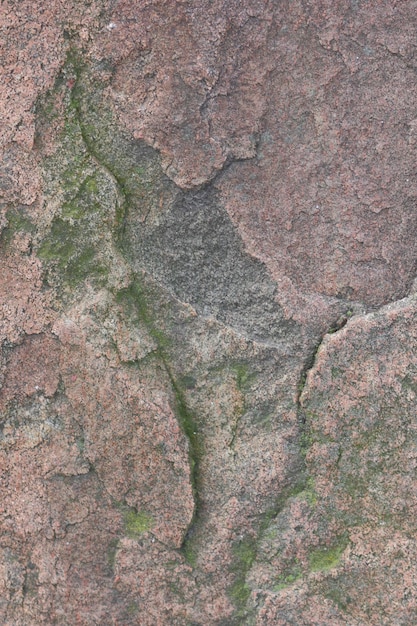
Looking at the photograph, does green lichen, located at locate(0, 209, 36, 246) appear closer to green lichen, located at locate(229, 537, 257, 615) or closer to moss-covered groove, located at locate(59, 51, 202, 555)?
moss-covered groove, located at locate(59, 51, 202, 555)

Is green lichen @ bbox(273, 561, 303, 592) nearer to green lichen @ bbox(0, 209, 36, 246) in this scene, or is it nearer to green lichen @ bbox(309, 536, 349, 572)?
green lichen @ bbox(309, 536, 349, 572)

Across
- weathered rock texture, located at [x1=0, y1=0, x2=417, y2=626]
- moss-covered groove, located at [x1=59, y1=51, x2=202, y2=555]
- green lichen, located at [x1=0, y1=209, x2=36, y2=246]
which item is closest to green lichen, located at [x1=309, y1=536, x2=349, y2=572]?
weathered rock texture, located at [x1=0, y1=0, x2=417, y2=626]

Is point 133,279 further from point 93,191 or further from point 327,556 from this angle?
point 327,556

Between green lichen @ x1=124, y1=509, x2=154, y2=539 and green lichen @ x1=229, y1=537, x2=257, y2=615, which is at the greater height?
green lichen @ x1=124, y1=509, x2=154, y2=539

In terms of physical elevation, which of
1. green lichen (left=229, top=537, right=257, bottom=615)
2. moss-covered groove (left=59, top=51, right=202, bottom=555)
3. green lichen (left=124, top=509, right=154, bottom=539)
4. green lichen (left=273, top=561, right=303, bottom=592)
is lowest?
green lichen (left=273, top=561, right=303, bottom=592)

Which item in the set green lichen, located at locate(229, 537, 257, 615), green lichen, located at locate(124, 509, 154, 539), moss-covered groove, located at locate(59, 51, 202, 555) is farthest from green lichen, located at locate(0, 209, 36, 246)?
green lichen, located at locate(229, 537, 257, 615)

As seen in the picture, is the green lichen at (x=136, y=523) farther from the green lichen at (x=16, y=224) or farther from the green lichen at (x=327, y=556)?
the green lichen at (x=16, y=224)

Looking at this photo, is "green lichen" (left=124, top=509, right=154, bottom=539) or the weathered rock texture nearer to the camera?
the weathered rock texture

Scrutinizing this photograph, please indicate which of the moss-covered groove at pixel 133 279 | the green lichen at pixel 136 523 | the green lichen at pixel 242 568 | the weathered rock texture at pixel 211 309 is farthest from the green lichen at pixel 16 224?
the green lichen at pixel 242 568
